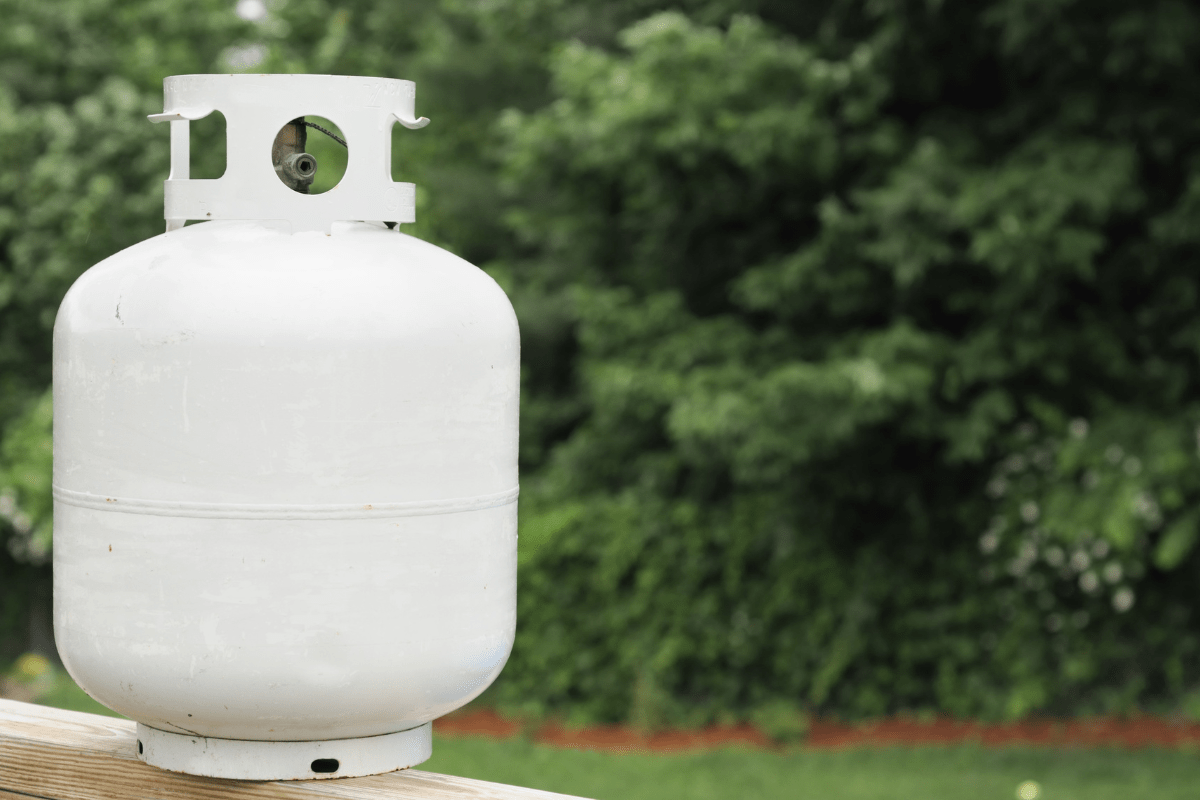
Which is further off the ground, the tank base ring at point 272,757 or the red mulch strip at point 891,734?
the tank base ring at point 272,757

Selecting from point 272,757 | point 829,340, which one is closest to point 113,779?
point 272,757

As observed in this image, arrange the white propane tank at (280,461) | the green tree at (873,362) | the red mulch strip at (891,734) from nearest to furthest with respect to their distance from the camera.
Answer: the white propane tank at (280,461)
the green tree at (873,362)
the red mulch strip at (891,734)

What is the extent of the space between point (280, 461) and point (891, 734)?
6.55 metres

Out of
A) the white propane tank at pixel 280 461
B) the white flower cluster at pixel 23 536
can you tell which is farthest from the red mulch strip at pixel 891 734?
the white propane tank at pixel 280 461

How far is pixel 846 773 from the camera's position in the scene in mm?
6570

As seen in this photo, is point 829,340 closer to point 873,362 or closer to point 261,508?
point 873,362

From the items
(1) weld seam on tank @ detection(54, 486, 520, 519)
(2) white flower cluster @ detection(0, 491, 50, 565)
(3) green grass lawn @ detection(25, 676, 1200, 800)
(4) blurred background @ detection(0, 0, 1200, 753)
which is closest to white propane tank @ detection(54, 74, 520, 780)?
(1) weld seam on tank @ detection(54, 486, 520, 519)

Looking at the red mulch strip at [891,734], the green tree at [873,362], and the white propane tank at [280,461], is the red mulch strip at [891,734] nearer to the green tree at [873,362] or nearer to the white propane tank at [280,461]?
the green tree at [873,362]

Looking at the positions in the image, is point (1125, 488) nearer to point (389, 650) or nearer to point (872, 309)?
point (872, 309)

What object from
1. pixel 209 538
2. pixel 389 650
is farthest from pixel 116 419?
pixel 389 650

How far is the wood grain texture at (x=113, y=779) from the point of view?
1.34m

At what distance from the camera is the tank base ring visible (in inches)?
53.1

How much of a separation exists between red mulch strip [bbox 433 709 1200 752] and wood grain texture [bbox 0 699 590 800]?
6010mm

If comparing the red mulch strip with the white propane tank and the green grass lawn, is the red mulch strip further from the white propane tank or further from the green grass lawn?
the white propane tank
